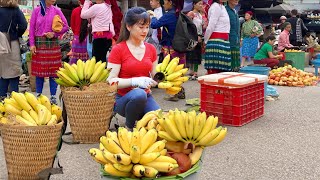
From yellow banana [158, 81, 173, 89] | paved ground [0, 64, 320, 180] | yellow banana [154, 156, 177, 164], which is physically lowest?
paved ground [0, 64, 320, 180]

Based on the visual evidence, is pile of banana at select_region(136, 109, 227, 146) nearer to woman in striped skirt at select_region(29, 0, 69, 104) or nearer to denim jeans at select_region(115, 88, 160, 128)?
denim jeans at select_region(115, 88, 160, 128)

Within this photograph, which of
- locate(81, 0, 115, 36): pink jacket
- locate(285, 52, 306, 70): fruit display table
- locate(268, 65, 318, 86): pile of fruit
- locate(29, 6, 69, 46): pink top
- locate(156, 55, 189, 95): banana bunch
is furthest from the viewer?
locate(285, 52, 306, 70): fruit display table

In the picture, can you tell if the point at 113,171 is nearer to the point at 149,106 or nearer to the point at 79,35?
the point at 149,106

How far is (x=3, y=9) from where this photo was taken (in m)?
6.99

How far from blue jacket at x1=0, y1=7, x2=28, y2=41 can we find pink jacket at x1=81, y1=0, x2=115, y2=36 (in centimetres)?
99

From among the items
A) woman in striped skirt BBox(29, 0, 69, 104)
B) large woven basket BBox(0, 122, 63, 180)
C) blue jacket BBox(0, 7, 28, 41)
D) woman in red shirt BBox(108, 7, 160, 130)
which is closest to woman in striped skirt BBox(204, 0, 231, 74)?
woman in striped skirt BBox(29, 0, 69, 104)

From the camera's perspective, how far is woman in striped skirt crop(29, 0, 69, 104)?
23.6ft

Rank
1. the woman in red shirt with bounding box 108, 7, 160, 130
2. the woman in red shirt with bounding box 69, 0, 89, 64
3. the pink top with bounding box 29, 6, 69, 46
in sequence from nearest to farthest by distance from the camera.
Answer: the woman in red shirt with bounding box 108, 7, 160, 130, the pink top with bounding box 29, 6, 69, 46, the woman in red shirt with bounding box 69, 0, 89, 64

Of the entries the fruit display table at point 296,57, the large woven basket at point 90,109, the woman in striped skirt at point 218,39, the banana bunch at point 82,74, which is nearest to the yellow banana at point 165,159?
the large woven basket at point 90,109

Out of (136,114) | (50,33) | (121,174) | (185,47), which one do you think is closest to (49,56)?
(50,33)

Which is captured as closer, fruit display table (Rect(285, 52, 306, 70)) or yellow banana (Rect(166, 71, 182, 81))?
yellow banana (Rect(166, 71, 182, 81))

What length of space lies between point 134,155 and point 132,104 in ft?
6.90

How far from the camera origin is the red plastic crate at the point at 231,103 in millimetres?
6402

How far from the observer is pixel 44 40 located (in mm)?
7258
